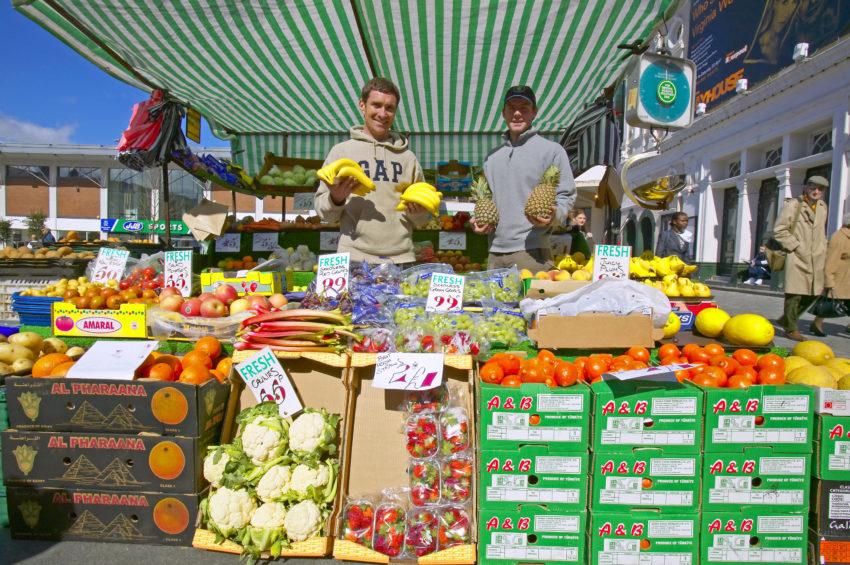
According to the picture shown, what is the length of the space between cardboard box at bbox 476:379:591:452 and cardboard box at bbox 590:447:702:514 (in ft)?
0.46

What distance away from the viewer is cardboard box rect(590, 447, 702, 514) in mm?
1979

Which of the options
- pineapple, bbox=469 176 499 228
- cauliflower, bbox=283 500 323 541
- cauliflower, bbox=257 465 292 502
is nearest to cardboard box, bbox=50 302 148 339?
cauliflower, bbox=257 465 292 502

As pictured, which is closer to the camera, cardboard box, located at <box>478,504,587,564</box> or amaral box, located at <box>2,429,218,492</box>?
cardboard box, located at <box>478,504,587,564</box>

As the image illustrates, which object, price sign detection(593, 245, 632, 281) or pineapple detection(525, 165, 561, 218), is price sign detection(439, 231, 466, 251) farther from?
price sign detection(593, 245, 632, 281)

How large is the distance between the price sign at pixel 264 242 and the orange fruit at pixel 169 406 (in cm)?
416

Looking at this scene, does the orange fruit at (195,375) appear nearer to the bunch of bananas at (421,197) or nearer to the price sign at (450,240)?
the bunch of bananas at (421,197)

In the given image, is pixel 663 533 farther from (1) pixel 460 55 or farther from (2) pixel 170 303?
(1) pixel 460 55

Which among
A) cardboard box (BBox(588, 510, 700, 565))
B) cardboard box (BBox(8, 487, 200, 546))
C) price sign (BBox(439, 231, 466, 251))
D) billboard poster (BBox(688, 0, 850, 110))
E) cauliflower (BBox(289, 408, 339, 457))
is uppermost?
billboard poster (BBox(688, 0, 850, 110))

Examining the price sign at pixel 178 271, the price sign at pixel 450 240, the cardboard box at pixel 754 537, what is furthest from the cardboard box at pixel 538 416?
the price sign at pixel 450 240

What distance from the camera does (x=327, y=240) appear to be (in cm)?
617

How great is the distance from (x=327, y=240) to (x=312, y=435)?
4.17 metres

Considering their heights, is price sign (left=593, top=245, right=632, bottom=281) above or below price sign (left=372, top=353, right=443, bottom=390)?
above

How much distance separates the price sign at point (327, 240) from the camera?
612cm

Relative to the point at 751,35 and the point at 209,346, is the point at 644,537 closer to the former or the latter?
the point at 209,346
